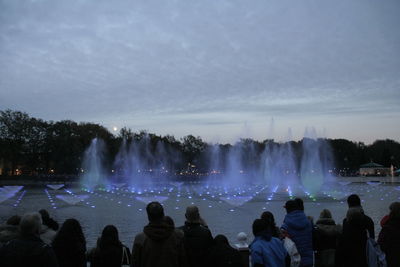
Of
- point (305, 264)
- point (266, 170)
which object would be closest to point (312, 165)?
point (266, 170)

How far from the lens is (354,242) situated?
6535 mm

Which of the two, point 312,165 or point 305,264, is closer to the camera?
point 305,264

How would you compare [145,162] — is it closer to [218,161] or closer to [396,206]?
[218,161]

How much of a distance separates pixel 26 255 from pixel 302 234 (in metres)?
4.17

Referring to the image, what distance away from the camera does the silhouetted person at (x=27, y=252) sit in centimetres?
478

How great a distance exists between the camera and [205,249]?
5.93 m

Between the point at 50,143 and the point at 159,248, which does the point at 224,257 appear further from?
the point at 50,143

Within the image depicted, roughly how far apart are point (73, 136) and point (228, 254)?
91.3 metres

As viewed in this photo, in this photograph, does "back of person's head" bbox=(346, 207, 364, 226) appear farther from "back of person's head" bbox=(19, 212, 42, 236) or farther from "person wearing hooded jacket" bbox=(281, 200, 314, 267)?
"back of person's head" bbox=(19, 212, 42, 236)

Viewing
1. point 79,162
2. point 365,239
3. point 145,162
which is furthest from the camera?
point 145,162

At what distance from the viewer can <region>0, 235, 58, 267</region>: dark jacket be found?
4777mm

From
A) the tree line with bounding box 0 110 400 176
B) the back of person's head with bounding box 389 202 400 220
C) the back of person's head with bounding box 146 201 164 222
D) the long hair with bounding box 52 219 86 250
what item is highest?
the tree line with bounding box 0 110 400 176

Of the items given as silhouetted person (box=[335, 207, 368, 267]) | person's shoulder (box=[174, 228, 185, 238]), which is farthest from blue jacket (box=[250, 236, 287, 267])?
silhouetted person (box=[335, 207, 368, 267])

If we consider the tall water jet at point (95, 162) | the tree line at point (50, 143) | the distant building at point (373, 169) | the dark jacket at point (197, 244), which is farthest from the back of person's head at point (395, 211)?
the distant building at point (373, 169)
